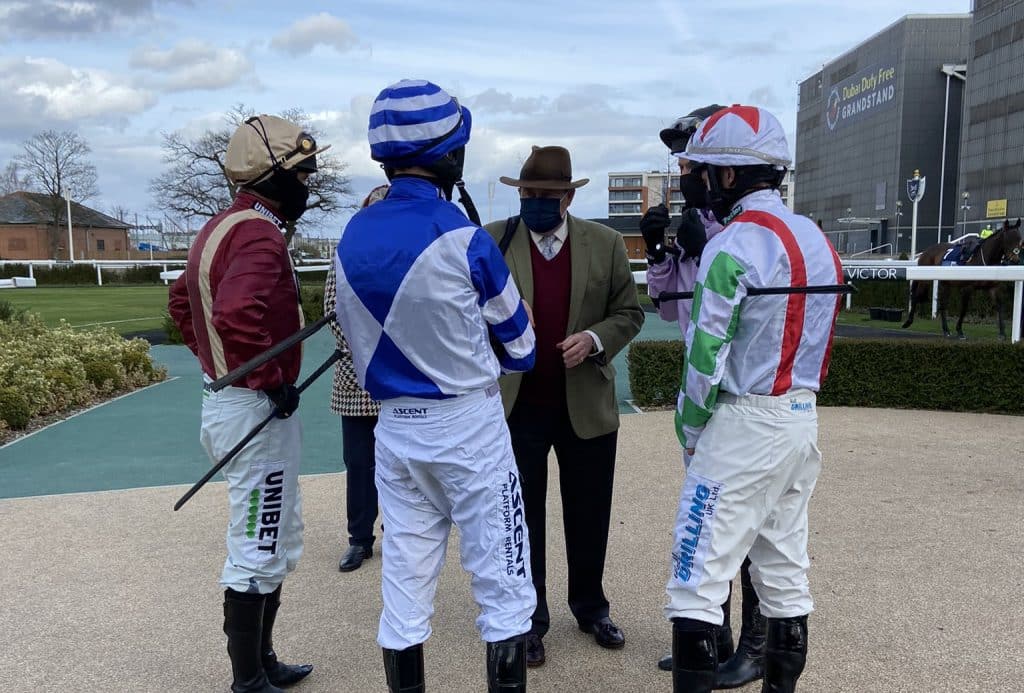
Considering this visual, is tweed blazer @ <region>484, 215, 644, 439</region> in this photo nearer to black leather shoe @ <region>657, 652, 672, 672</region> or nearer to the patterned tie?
the patterned tie

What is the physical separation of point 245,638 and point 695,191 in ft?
7.39

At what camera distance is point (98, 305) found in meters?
24.2

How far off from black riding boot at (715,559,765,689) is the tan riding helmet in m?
2.27

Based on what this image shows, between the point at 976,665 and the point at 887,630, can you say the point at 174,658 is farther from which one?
the point at 976,665

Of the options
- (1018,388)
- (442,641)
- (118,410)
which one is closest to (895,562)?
(442,641)

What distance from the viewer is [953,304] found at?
17.1m

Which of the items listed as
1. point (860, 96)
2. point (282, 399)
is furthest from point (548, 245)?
point (860, 96)

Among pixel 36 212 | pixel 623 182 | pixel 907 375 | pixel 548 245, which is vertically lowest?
pixel 907 375

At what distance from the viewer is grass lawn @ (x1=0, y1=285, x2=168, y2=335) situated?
60.2 ft

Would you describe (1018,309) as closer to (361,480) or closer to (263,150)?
(361,480)

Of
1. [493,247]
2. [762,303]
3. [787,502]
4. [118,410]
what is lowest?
[118,410]

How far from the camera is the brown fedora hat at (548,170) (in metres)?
3.16

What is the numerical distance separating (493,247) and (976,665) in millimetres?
2466

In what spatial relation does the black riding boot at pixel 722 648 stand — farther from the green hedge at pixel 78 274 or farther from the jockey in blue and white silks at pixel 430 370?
the green hedge at pixel 78 274
